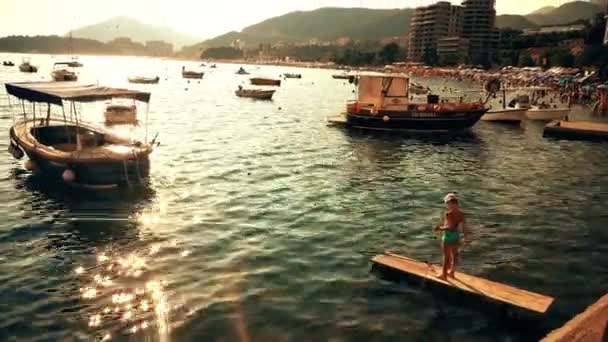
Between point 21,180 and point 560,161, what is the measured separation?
32.7 meters

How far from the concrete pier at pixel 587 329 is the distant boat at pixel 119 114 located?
4476cm

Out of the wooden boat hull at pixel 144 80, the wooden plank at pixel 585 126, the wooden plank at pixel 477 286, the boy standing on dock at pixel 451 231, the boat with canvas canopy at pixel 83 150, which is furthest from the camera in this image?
the wooden boat hull at pixel 144 80

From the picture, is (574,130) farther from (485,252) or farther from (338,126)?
(485,252)

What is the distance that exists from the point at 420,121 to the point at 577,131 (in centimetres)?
1364

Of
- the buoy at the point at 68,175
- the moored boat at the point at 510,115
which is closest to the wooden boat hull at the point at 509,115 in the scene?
the moored boat at the point at 510,115

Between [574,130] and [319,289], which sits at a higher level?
[574,130]

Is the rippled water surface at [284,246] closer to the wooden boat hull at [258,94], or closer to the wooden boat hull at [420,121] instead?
the wooden boat hull at [420,121]

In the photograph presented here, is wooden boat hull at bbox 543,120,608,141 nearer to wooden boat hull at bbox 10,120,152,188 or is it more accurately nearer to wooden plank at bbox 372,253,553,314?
wooden plank at bbox 372,253,553,314

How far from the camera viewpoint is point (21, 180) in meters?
24.0

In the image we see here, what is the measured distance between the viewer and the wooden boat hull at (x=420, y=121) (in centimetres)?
4175

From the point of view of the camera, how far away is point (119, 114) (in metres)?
48.2

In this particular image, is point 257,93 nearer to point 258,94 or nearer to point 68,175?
point 258,94

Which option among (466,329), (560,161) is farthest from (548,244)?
(560,161)

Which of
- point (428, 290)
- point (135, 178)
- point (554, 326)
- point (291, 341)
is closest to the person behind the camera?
point (291, 341)
